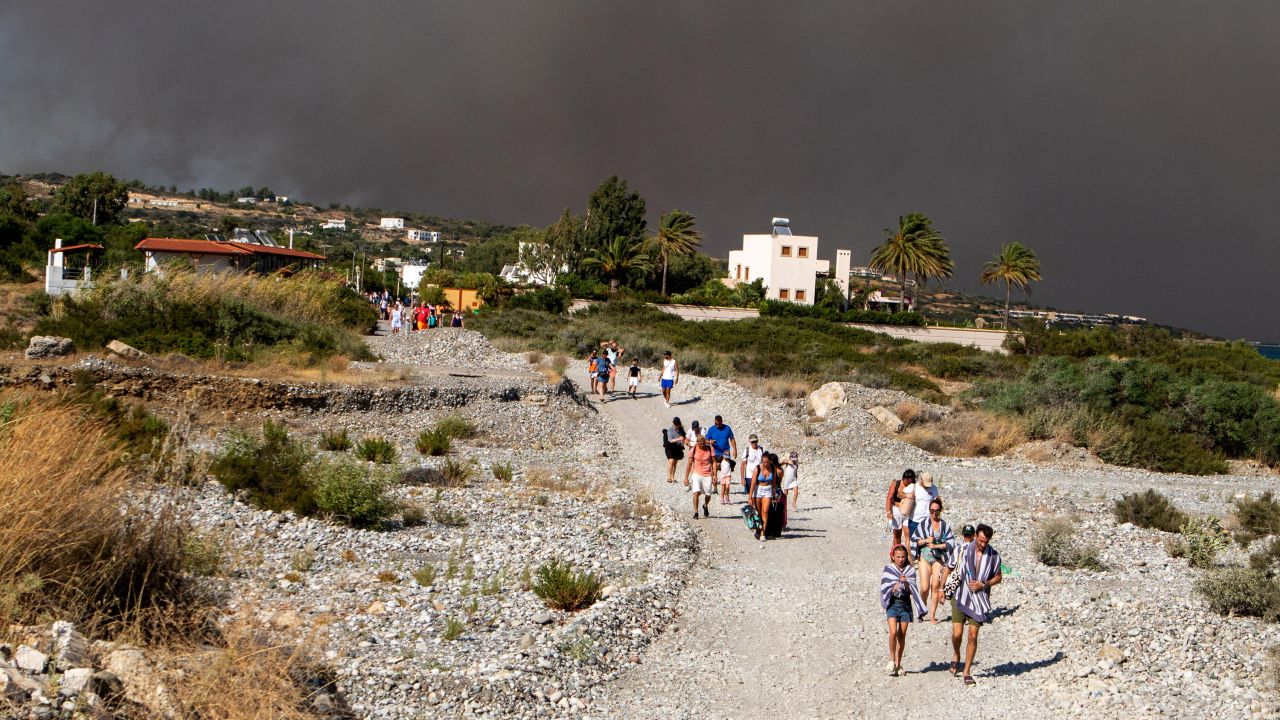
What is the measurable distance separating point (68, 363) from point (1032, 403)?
2875cm

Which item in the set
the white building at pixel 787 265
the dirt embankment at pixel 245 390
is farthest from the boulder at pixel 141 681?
the white building at pixel 787 265

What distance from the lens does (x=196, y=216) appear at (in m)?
147

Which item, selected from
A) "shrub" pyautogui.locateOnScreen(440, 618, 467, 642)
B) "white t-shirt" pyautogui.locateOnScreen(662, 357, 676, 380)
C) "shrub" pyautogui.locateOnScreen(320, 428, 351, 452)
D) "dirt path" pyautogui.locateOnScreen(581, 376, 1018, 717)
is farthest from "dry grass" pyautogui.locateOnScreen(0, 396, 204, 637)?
"white t-shirt" pyautogui.locateOnScreen(662, 357, 676, 380)

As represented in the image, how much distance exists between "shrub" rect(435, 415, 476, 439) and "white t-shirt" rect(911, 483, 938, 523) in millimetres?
13027

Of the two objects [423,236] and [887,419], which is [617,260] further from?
[423,236]

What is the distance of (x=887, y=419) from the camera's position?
28578 millimetres

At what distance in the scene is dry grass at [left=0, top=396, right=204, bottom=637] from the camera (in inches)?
271

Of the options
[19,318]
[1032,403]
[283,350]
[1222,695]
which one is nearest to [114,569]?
[1222,695]

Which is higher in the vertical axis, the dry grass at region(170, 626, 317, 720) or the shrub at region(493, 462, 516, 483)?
the dry grass at region(170, 626, 317, 720)

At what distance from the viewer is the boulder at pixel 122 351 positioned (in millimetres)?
24016

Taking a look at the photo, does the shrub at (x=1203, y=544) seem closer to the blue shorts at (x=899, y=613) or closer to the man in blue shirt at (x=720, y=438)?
the man in blue shirt at (x=720, y=438)

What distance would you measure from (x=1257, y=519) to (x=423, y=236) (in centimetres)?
18204

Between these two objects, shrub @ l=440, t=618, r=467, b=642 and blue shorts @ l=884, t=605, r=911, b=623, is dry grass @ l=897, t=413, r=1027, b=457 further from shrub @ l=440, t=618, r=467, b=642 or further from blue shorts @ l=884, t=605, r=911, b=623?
shrub @ l=440, t=618, r=467, b=642

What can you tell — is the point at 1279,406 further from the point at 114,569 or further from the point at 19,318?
the point at 19,318
